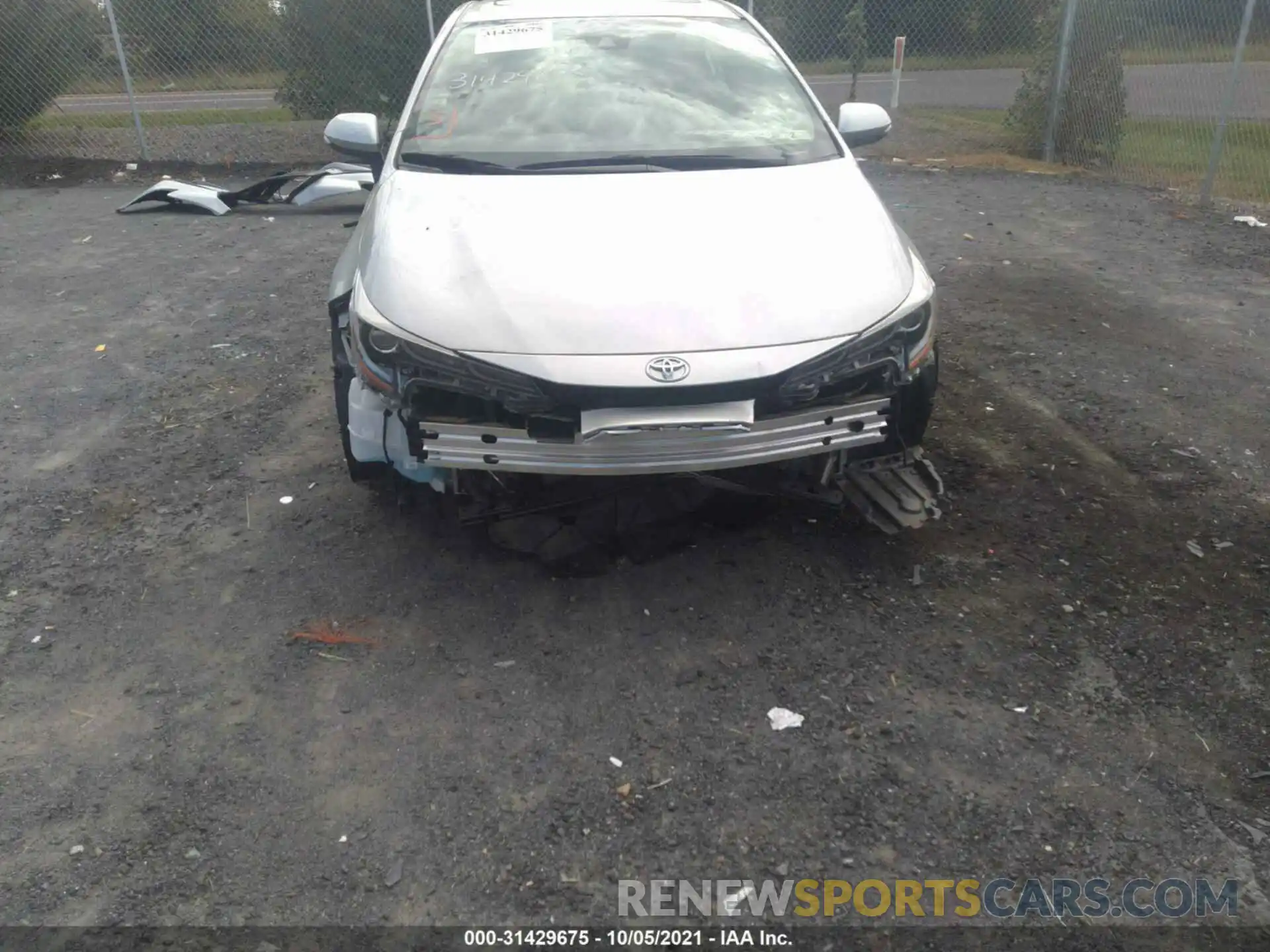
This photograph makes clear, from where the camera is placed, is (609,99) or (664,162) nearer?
(664,162)

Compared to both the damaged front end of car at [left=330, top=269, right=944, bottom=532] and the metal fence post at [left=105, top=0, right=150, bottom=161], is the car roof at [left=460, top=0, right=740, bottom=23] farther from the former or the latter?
the metal fence post at [left=105, top=0, right=150, bottom=161]

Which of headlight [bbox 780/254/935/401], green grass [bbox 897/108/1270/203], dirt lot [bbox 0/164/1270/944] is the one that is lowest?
green grass [bbox 897/108/1270/203]

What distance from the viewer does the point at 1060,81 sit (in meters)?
11.1

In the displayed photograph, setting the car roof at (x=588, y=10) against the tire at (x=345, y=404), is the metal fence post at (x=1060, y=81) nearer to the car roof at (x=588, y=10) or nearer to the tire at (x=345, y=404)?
the car roof at (x=588, y=10)

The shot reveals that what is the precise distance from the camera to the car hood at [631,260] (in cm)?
304

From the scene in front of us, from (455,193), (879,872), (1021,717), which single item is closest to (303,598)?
(455,193)

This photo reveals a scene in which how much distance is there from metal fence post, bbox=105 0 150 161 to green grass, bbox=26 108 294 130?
4.5 inches

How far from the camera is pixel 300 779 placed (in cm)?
270

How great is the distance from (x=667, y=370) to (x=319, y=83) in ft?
34.4

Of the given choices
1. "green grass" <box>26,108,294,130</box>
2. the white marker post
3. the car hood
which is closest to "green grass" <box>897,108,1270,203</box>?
the white marker post

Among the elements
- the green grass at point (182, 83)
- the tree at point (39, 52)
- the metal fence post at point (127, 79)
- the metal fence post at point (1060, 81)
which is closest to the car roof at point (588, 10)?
the metal fence post at point (1060, 81)

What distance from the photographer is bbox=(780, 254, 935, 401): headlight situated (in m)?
3.04

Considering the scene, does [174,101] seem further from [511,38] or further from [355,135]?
[511,38]

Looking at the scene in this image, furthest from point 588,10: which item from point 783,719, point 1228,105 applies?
point 1228,105
